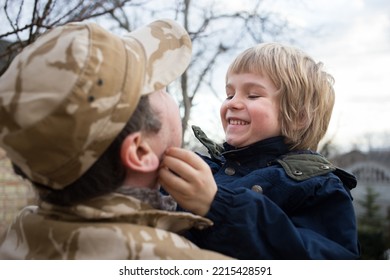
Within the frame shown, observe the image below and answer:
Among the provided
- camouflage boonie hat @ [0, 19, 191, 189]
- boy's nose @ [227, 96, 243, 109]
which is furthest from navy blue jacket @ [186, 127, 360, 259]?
camouflage boonie hat @ [0, 19, 191, 189]

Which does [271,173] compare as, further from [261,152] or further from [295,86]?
[295,86]

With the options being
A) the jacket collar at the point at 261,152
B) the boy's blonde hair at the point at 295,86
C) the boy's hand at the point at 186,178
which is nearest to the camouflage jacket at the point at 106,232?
the boy's hand at the point at 186,178

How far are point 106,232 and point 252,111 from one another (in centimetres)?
71

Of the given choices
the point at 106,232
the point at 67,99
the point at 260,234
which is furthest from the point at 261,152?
the point at 67,99

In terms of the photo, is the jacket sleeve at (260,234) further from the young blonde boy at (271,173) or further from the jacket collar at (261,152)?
the jacket collar at (261,152)

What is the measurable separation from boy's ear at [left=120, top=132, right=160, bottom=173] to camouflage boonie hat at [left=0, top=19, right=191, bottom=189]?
0.05 meters

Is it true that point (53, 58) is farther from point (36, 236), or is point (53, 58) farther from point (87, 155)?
point (36, 236)

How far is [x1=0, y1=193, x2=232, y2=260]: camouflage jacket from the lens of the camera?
1033mm

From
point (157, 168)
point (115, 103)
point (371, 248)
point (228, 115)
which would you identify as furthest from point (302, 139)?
point (371, 248)

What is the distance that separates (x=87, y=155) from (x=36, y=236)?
0.88 ft

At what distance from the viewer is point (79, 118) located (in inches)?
37.6

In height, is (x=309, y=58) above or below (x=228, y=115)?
above

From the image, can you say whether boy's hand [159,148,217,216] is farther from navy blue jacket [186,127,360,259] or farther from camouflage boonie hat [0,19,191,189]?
camouflage boonie hat [0,19,191,189]

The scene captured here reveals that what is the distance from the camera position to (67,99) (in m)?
0.94
